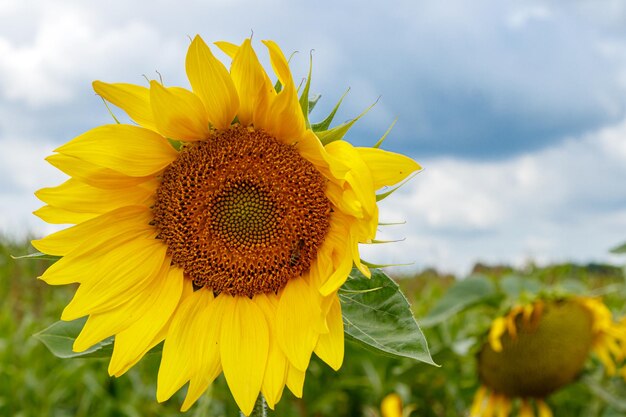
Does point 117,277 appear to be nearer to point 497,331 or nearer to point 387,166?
point 387,166

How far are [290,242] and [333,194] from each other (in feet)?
0.41

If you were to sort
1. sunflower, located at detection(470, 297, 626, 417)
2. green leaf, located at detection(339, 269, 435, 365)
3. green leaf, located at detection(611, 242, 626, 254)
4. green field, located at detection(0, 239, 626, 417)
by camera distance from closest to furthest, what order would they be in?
green leaf, located at detection(339, 269, 435, 365) < green leaf, located at detection(611, 242, 626, 254) < sunflower, located at detection(470, 297, 626, 417) < green field, located at detection(0, 239, 626, 417)

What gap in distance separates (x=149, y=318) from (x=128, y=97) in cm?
42

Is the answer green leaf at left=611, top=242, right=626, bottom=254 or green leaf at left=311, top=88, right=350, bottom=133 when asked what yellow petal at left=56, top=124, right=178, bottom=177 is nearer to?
green leaf at left=311, top=88, right=350, bottom=133

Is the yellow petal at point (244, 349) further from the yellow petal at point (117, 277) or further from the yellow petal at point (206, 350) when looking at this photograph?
the yellow petal at point (117, 277)

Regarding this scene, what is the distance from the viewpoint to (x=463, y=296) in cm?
313

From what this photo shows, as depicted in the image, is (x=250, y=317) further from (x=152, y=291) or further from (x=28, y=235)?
(x=28, y=235)

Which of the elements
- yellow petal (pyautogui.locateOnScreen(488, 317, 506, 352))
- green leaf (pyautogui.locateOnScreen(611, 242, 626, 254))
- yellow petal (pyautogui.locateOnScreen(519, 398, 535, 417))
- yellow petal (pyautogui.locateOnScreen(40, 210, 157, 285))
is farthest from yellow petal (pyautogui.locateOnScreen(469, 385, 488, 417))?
yellow petal (pyautogui.locateOnScreen(40, 210, 157, 285))

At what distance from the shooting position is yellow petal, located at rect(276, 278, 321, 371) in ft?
4.10

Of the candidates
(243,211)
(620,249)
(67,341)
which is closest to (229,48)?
(243,211)

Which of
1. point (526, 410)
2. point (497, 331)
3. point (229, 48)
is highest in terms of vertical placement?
point (229, 48)

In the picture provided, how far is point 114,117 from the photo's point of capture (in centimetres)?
127

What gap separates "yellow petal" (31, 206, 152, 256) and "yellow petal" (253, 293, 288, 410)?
0.31 metres

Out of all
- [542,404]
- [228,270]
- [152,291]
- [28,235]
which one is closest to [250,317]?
[228,270]
